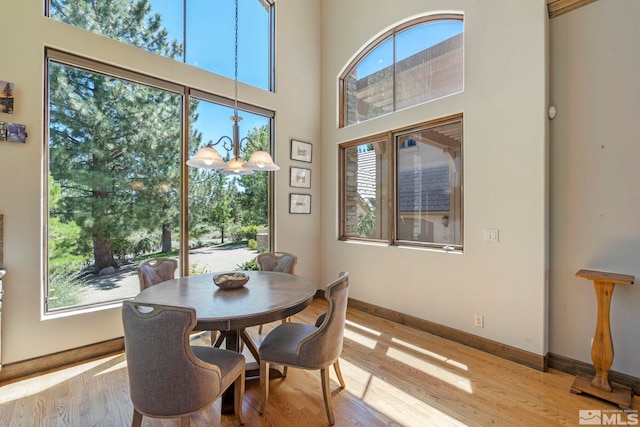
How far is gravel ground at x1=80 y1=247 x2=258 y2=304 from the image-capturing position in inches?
114

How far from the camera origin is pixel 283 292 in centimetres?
216

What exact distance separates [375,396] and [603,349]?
173 centimetres

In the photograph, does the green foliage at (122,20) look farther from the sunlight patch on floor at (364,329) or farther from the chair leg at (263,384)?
the sunlight patch on floor at (364,329)

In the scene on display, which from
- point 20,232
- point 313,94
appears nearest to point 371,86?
point 313,94

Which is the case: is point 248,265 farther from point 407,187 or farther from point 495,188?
point 495,188

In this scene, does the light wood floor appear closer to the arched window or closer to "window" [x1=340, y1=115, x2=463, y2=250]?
"window" [x1=340, y1=115, x2=463, y2=250]

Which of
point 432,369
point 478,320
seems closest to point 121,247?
point 432,369

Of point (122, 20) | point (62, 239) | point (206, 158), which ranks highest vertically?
point (122, 20)

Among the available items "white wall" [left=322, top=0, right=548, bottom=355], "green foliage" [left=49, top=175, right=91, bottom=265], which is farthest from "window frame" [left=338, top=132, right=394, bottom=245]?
"green foliage" [left=49, top=175, right=91, bottom=265]

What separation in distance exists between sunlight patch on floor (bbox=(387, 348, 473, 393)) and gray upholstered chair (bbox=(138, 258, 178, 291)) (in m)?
2.28

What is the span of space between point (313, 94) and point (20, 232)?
3.85 m

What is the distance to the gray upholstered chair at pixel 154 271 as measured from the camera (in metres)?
2.54

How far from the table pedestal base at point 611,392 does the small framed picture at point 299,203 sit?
343cm

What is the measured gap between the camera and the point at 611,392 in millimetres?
2096
